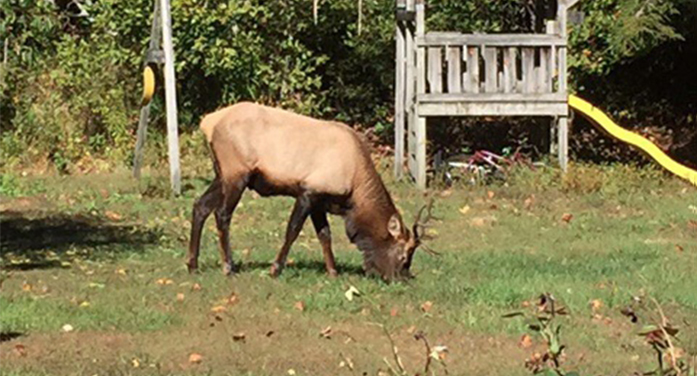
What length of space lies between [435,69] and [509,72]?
113 centimetres

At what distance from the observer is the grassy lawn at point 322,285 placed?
9.67 metres

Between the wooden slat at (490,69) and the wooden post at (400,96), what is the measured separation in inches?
72.5

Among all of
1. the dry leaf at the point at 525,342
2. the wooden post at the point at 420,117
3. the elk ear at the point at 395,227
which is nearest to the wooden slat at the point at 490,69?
the wooden post at the point at 420,117

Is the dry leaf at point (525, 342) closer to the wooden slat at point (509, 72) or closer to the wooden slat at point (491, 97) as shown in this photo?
the wooden slat at point (491, 97)

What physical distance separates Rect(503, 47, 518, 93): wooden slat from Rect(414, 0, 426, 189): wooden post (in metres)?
1.24

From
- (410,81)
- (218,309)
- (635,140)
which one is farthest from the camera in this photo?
(410,81)

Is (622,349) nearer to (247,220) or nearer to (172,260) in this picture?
(172,260)

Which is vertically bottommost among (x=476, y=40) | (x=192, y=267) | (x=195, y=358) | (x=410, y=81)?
(x=192, y=267)

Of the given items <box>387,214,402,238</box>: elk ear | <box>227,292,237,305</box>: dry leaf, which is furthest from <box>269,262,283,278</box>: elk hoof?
<box>227,292,237,305</box>: dry leaf

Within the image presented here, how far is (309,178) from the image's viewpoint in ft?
43.6

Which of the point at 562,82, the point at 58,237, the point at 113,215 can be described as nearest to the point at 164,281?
the point at 58,237

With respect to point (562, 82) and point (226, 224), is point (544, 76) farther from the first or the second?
point (226, 224)

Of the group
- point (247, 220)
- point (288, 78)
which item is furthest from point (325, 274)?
point (288, 78)

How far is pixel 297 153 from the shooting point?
1332 centimetres
